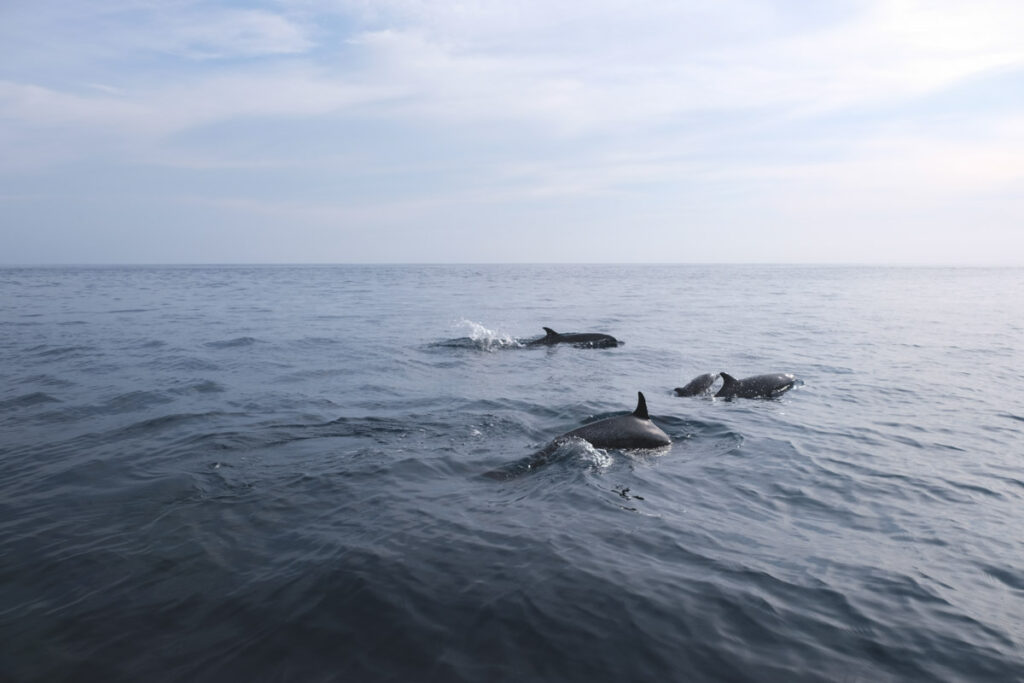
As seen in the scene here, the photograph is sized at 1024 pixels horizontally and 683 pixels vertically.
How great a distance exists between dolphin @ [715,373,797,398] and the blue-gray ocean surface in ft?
1.46

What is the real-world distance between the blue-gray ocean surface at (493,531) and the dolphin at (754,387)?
1.46ft

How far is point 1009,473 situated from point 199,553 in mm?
12037

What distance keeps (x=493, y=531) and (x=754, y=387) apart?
35.6ft

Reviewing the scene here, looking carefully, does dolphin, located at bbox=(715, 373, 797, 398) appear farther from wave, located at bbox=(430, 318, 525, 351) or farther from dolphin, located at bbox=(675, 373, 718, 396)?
wave, located at bbox=(430, 318, 525, 351)

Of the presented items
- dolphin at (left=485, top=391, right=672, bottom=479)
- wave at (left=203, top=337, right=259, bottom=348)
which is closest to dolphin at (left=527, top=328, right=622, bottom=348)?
wave at (left=203, top=337, right=259, bottom=348)

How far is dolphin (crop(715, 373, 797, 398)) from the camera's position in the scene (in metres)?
15.8

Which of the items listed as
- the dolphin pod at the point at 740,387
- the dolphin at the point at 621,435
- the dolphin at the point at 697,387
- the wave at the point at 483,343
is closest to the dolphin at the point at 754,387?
the dolphin pod at the point at 740,387

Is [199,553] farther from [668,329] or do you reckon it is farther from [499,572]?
[668,329]

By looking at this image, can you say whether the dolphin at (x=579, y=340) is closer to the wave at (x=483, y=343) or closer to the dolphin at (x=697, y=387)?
the wave at (x=483, y=343)

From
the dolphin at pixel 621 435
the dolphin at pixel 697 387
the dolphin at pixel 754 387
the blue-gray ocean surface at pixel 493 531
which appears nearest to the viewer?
the blue-gray ocean surface at pixel 493 531

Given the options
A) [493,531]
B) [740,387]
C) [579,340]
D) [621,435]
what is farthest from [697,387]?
[493,531]

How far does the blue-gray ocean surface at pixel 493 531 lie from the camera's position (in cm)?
523

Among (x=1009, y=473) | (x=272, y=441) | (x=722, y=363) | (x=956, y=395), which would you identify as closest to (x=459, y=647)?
(x=272, y=441)

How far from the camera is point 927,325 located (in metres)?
33.1
